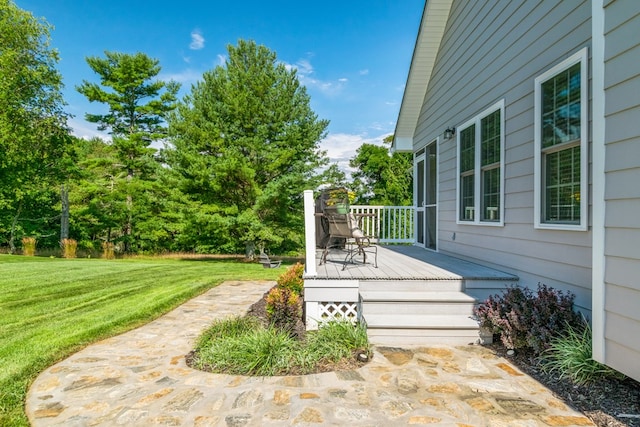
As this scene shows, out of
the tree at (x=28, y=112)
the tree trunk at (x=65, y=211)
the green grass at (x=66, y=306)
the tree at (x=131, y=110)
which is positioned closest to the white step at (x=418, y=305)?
the green grass at (x=66, y=306)

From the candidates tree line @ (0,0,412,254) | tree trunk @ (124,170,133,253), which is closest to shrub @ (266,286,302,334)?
tree line @ (0,0,412,254)

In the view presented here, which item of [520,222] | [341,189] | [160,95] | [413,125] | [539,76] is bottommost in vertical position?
[520,222]

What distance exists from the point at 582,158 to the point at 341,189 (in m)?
3.68

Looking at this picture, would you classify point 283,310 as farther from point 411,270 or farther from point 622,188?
point 622,188

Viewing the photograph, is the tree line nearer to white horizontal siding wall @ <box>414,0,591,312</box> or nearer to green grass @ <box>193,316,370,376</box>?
white horizontal siding wall @ <box>414,0,591,312</box>

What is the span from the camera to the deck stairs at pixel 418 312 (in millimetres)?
3637

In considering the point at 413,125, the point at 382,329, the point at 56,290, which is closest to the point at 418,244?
the point at 413,125

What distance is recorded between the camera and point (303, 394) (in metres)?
2.56

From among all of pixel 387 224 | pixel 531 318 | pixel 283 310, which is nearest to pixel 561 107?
pixel 531 318

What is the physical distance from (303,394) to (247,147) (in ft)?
39.5

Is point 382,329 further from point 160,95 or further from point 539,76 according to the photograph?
point 160,95

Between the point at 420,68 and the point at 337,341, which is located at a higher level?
the point at 420,68

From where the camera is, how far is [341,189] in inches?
247

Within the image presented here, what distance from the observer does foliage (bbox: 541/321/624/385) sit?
2.64 metres
